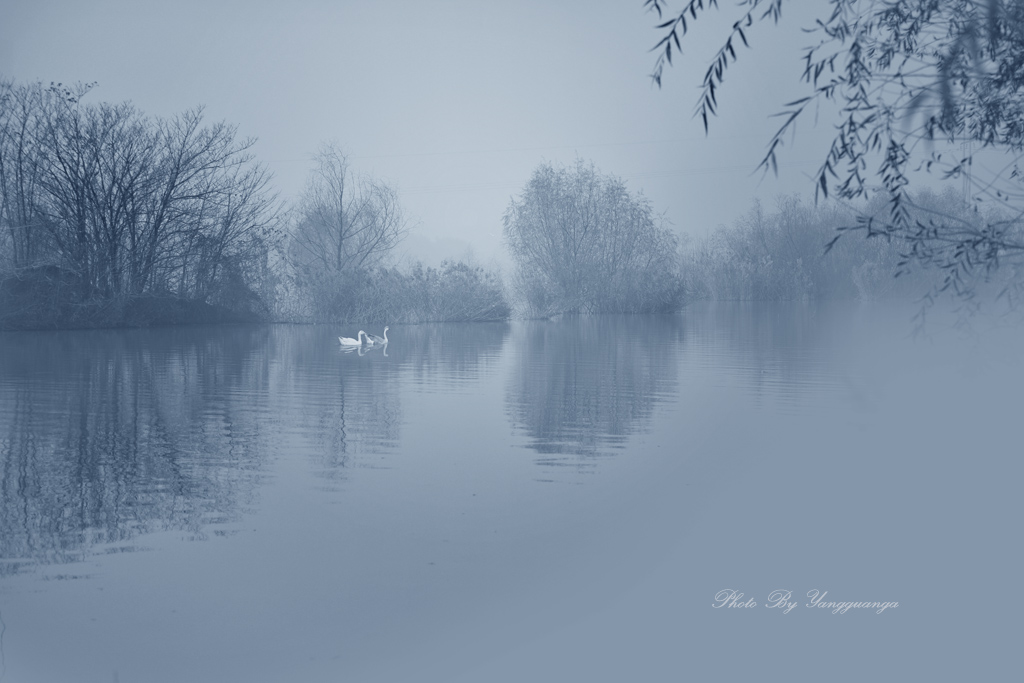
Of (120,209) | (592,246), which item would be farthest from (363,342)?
(592,246)

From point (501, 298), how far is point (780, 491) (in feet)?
109

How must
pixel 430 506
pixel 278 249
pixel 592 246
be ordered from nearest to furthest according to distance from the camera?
pixel 430 506 → pixel 278 249 → pixel 592 246

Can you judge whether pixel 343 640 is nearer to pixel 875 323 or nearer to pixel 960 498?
pixel 960 498

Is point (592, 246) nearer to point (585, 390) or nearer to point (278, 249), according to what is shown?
point (278, 249)

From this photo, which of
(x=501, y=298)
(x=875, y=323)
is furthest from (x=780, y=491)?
(x=501, y=298)

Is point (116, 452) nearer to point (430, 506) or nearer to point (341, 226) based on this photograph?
point (430, 506)

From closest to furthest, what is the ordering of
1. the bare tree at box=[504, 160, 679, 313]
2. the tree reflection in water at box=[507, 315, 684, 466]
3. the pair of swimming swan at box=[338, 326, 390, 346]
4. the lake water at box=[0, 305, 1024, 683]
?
the lake water at box=[0, 305, 1024, 683] → the tree reflection in water at box=[507, 315, 684, 466] → the pair of swimming swan at box=[338, 326, 390, 346] → the bare tree at box=[504, 160, 679, 313]

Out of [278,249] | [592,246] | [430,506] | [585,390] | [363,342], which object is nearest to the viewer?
[430,506]

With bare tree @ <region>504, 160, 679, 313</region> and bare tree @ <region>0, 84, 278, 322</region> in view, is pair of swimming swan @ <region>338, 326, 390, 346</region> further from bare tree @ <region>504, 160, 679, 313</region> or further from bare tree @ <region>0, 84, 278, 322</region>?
bare tree @ <region>504, 160, 679, 313</region>

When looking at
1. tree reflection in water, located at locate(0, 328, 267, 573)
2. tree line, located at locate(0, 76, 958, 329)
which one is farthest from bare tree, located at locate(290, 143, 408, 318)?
tree reflection in water, located at locate(0, 328, 267, 573)

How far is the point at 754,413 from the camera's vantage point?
11391 millimetres

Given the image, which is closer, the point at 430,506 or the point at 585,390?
the point at 430,506

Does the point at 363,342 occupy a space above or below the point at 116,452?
above

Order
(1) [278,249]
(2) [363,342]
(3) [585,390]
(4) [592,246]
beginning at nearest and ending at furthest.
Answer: (3) [585,390] → (2) [363,342] → (1) [278,249] → (4) [592,246]
